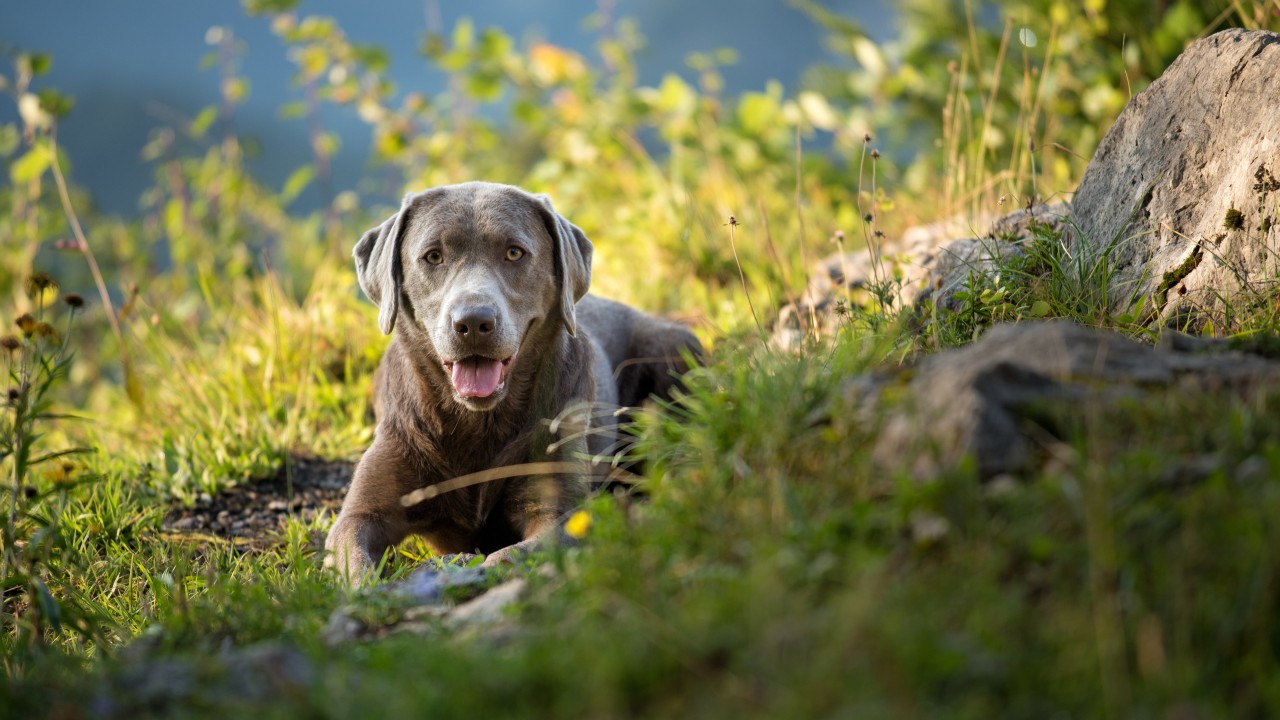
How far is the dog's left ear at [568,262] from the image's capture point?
3957 mm

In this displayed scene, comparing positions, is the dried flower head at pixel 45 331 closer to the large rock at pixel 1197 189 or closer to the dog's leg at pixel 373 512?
the dog's leg at pixel 373 512

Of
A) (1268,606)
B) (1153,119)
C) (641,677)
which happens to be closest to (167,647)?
(641,677)

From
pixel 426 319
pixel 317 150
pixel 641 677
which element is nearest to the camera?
pixel 641 677

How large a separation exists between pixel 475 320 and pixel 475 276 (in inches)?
10.2

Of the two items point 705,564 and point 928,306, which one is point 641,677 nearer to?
point 705,564

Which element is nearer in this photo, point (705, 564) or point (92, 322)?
point (705, 564)

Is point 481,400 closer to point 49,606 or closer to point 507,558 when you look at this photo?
point 507,558

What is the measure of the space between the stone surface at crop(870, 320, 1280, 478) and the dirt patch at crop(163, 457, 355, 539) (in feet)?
9.58

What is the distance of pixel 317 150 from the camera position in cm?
838

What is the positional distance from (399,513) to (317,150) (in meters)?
5.37

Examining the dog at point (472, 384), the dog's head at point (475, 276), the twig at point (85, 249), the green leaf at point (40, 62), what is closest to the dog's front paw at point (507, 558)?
the dog at point (472, 384)

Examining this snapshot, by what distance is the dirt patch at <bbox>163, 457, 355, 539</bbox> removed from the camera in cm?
448

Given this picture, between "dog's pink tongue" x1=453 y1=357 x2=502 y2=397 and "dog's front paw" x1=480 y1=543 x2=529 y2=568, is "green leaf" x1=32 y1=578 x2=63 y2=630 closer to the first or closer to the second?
"dog's front paw" x1=480 y1=543 x2=529 y2=568

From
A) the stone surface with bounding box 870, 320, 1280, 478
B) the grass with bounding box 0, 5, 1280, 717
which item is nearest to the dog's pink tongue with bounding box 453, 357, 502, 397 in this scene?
the grass with bounding box 0, 5, 1280, 717
